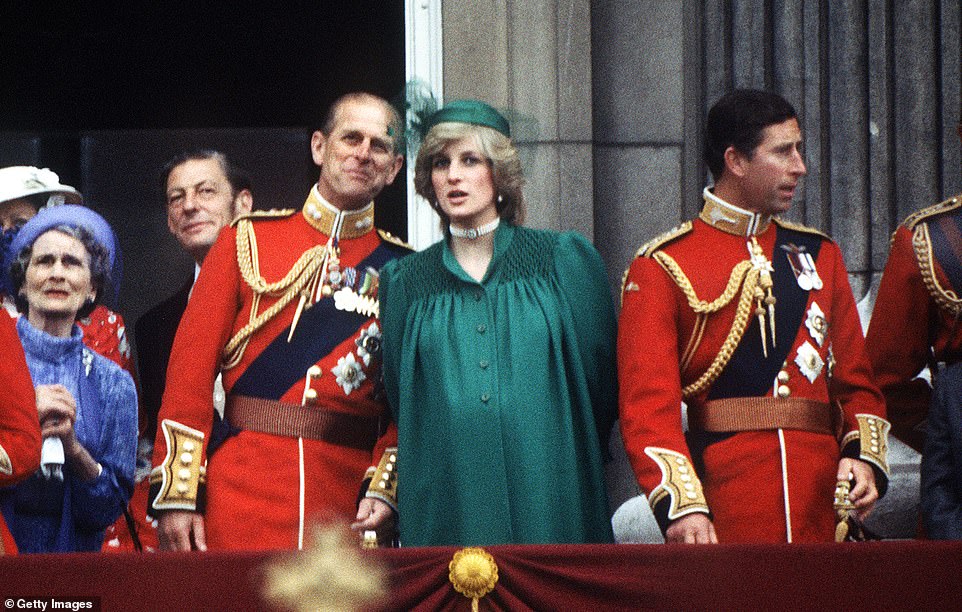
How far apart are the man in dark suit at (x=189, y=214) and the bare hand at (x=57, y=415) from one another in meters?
0.60

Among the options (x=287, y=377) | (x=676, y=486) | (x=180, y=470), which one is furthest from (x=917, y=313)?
(x=180, y=470)

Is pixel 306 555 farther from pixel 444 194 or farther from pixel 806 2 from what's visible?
pixel 806 2

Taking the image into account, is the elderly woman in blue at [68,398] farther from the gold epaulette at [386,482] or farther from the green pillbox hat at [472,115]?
the green pillbox hat at [472,115]

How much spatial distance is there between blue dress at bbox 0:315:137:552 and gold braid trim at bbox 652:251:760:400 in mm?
1671

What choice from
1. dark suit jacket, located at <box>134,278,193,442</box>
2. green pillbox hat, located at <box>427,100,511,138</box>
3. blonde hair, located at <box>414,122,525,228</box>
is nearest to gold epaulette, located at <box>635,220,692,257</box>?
blonde hair, located at <box>414,122,525,228</box>

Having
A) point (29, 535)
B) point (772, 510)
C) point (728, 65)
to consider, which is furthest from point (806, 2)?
point (29, 535)

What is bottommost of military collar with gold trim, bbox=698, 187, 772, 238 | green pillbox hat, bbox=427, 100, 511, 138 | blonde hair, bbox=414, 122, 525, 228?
military collar with gold trim, bbox=698, 187, 772, 238

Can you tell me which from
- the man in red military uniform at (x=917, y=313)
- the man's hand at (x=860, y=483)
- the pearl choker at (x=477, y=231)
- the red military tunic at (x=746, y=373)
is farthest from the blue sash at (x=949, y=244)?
the pearl choker at (x=477, y=231)

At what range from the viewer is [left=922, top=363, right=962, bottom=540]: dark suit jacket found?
4793 millimetres

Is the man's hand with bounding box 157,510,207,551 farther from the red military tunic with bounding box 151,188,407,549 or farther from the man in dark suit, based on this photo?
the man in dark suit

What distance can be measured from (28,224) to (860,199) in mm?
2935

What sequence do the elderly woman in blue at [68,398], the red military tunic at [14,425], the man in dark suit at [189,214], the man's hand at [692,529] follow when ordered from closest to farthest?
1. the man's hand at [692,529]
2. the red military tunic at [14,425]
3. the elderly woman in blue at [68,398]
4. the man in dark suit at [189,214]

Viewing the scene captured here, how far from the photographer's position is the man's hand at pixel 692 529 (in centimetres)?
458

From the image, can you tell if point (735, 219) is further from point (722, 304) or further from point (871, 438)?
point (871, 438)
